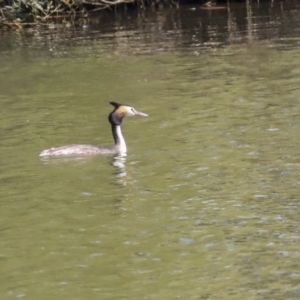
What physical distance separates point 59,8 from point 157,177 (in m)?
19.6

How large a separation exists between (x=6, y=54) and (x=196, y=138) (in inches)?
431

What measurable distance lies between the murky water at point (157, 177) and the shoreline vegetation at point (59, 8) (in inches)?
210

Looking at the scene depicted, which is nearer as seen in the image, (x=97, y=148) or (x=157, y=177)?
(x=157, y=177)

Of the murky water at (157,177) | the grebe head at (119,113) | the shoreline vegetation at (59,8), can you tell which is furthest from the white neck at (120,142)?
the shoreline vegetation at (59,8)

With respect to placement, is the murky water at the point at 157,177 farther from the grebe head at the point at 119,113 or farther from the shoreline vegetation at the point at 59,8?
the shoreline vegetation at the point at 59,8

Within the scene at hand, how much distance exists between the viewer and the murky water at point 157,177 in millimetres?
9266

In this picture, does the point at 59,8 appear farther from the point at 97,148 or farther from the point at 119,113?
the point at 97,148

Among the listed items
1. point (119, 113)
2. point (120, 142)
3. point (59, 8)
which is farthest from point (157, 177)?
point (59, 8)

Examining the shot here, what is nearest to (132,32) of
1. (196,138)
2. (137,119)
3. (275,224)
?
(137,119)

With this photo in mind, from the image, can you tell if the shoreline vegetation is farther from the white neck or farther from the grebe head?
the white neck

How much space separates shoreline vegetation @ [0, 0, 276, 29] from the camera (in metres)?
29.1

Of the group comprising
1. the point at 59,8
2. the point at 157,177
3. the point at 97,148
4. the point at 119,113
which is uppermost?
the point at 59,8

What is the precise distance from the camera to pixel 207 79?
19234mm

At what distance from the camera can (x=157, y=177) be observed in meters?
12.7
